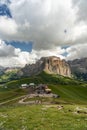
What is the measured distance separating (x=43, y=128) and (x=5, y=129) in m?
5.89

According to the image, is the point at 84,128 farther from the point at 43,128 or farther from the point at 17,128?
the point at 17,128

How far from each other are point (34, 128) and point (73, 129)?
6229mm

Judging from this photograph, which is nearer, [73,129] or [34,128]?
[73,129]

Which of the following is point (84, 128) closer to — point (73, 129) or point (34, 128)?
point (73, 129)

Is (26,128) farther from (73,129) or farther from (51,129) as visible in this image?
(73,129)

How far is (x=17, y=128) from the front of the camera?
38.4 metres

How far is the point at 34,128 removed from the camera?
37531 mm

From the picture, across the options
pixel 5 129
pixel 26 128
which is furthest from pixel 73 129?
pixel 5 129

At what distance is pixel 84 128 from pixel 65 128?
115 inches

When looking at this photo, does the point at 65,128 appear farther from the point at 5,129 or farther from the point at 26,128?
the point at 5,129

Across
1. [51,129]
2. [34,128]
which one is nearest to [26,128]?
[34,128]

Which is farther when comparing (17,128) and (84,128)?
(17,128)

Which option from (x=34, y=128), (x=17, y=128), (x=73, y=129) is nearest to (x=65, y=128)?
(x=73, y=129)

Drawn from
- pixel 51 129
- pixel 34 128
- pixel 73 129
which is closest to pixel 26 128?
pixel 34 128
